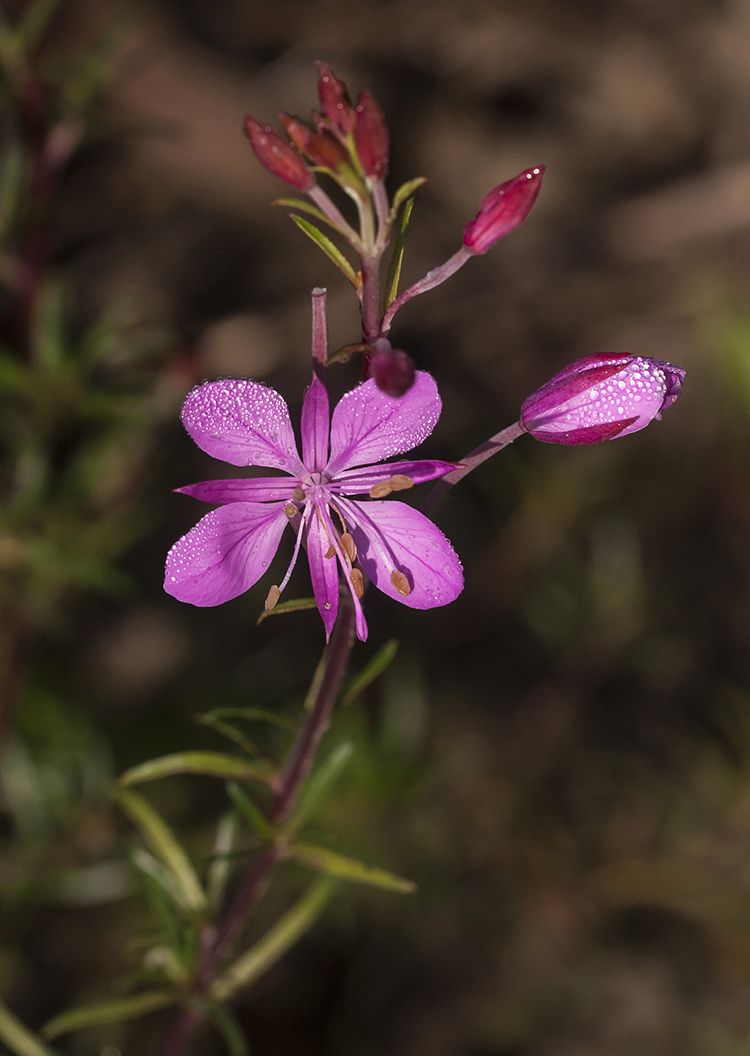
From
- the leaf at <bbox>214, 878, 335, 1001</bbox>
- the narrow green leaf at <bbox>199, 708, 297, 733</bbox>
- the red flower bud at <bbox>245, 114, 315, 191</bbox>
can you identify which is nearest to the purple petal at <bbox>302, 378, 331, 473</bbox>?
the red flower bud at <bbox>245, 114, 315, 191</bbox>

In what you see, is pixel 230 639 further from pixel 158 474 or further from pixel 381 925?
pixel 381 925

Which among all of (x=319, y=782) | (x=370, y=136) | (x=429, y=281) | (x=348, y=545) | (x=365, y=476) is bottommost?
(x=319, y=782)

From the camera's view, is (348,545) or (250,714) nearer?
(348,545)

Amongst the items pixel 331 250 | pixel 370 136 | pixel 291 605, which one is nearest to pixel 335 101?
pixel 370 136

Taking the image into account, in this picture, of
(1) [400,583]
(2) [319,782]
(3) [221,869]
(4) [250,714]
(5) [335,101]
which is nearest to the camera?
(5) [335,101]

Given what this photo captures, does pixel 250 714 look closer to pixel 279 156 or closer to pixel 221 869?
pixel 221 869

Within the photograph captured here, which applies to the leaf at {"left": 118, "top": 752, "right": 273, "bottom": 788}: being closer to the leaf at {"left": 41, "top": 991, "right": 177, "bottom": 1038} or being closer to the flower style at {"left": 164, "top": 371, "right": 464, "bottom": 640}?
the flower style at {"left": 164, "top": 371, "right": 464, "bottom": 640}
